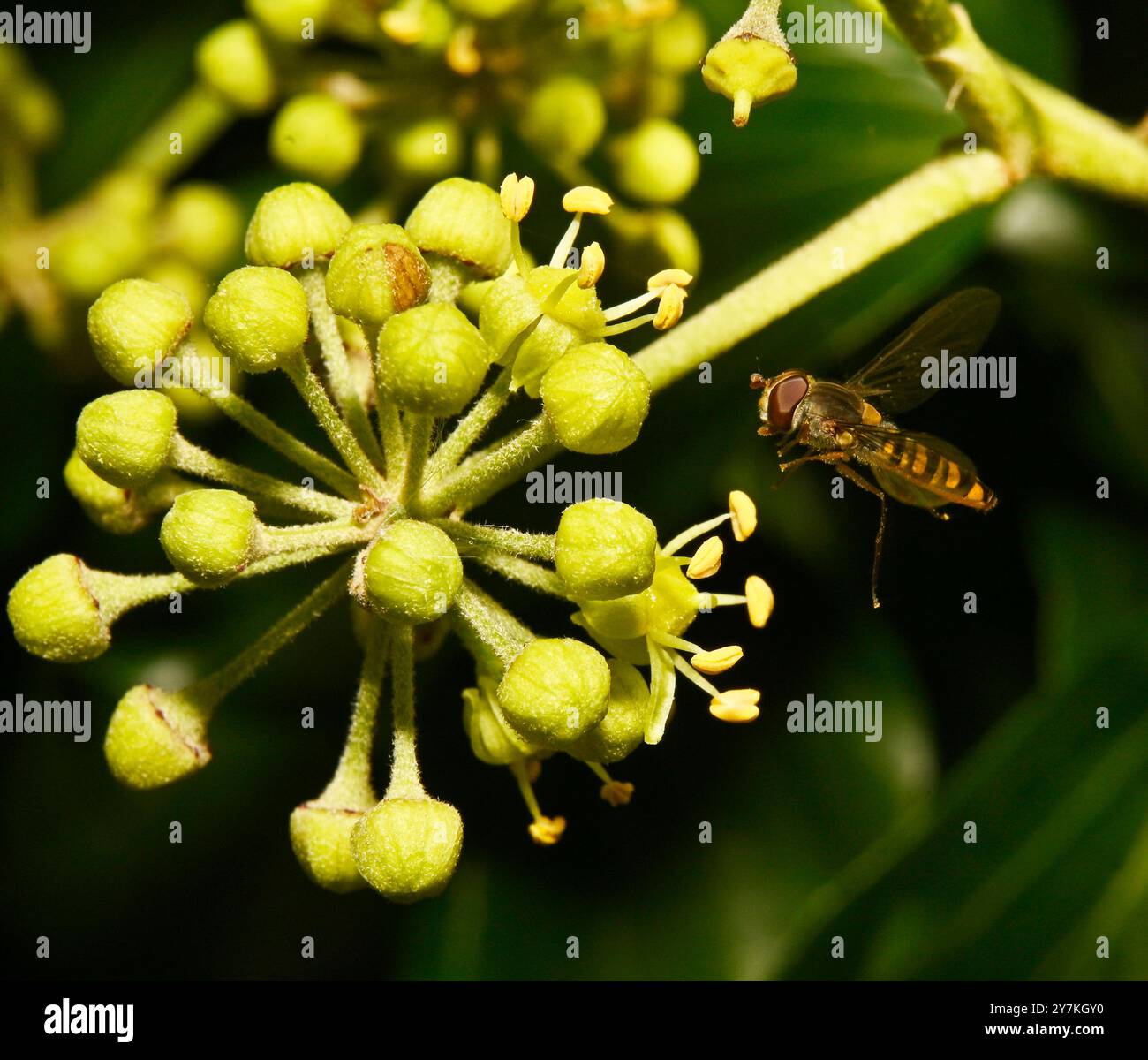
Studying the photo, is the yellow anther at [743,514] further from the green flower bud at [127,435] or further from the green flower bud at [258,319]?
the green flower bud at [127,435]

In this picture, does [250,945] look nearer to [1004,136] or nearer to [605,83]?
[605,83]

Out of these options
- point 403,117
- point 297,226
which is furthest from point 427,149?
point 297,226

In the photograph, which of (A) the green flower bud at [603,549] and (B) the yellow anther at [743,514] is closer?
(A) the green flower bud at [603,549]

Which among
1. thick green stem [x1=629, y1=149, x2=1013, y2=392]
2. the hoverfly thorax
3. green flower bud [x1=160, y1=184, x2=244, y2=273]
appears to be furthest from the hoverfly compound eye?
green flower bud [x1=160, y1=184, x2=244, y2=273]

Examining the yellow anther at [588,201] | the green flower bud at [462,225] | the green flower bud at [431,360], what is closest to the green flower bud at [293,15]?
the green flower bud at [462,225]

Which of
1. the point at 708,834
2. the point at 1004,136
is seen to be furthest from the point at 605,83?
the point at 708,834
